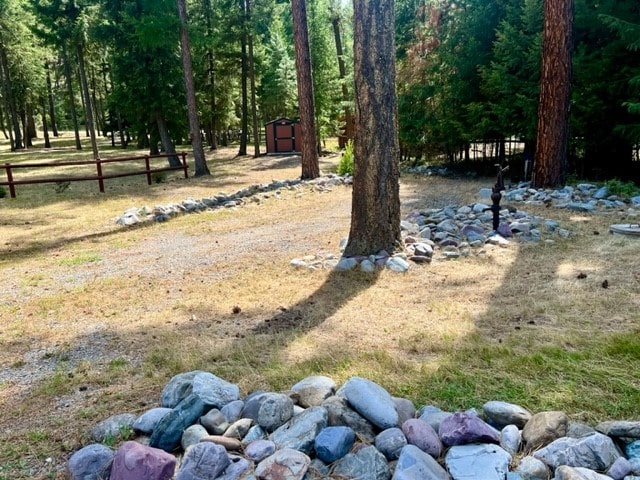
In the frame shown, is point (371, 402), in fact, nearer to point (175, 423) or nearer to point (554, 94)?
point (175, 423)

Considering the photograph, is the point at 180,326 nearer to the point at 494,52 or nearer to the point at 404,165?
the point at 494,52

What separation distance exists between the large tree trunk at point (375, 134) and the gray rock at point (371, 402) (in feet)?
8.63

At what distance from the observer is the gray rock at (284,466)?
1830 mm

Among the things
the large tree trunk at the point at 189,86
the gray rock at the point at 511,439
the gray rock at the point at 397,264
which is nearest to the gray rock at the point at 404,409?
the gray rock at the point at 511,439

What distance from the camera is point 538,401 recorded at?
230cm

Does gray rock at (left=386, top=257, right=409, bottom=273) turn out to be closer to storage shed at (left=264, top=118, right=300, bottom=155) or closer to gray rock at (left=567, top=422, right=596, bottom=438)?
gray rock at (left=567, top=422, right=596, bottom=438)

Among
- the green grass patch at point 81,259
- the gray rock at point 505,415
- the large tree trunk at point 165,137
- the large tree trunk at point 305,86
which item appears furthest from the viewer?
the large tree trunk at point 165,137

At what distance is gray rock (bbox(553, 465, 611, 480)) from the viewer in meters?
1.70

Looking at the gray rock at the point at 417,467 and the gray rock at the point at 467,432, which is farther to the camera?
the gray rock at the point at 467,432

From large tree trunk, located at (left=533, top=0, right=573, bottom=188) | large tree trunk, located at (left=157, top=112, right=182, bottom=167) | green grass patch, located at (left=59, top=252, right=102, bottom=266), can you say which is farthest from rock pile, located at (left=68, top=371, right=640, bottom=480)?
large tree trunk, located at (left=157, top=112, right=182, bottom=167)

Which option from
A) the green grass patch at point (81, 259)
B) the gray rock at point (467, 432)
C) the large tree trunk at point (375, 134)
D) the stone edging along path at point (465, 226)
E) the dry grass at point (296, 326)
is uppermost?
the large tree trunk at point (375, 134)

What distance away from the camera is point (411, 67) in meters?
13.1

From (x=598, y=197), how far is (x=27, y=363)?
7.24 metres

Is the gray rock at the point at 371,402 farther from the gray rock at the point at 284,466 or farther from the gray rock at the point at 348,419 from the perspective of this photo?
the gray rock at the point at 284,466
